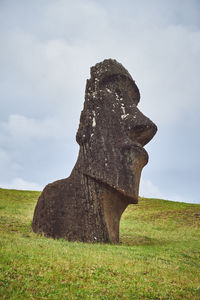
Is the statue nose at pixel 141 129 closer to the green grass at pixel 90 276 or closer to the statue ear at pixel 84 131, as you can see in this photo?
the statue ear at pixel 84 131

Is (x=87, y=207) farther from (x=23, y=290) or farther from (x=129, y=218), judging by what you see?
(x=129, y=218)

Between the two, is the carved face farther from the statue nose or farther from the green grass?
the green grass

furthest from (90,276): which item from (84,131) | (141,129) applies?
(141,129)

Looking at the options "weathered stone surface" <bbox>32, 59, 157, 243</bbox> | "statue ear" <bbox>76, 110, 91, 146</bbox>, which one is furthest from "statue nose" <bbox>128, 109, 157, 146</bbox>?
"statue ear" <bbox>76, 110, 91, 146</bbox>

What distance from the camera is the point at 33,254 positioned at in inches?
231

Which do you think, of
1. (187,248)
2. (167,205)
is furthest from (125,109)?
(167,205)

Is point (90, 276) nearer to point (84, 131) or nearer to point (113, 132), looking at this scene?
point (113, 132)

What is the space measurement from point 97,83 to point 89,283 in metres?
8.94

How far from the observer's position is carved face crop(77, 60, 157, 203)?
1045 cm

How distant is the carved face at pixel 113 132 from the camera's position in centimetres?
1045

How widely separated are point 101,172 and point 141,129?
2.51 m

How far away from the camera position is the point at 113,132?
1116 cm

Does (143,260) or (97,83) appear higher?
(97,83)

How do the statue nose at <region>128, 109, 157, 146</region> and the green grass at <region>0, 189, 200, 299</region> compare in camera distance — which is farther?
the statue nose at <region>128, 109, 157, 146</region>
